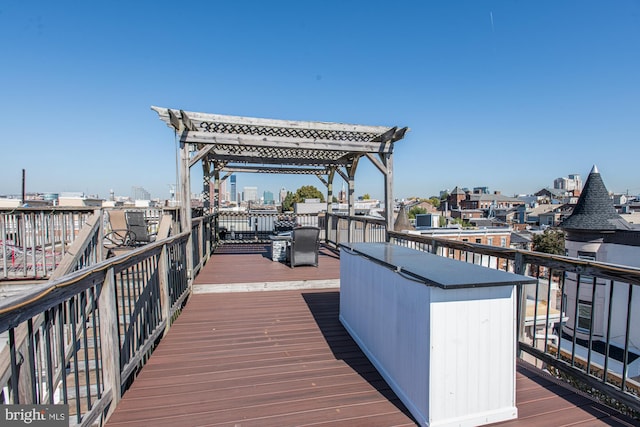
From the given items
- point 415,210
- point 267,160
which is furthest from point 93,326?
point 415,210

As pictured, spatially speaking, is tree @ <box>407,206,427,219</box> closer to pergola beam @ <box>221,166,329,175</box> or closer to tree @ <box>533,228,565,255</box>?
tree @ <box>533,228,565,255</box>

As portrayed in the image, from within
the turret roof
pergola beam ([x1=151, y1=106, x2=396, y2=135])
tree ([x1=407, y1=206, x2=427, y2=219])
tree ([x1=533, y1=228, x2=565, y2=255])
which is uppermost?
pergola beam ([x1=151, y1=106, x2=396, y2=135])

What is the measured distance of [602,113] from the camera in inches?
685

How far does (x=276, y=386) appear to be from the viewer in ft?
7.36

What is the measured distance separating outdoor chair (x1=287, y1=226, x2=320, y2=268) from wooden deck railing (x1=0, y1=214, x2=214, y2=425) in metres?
2.38

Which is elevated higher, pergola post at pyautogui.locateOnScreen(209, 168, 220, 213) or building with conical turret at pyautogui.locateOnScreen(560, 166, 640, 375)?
pergola post at pyautogui.locateOnScreen(209, 168, 220, 213)

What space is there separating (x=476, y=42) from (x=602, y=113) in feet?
41.0

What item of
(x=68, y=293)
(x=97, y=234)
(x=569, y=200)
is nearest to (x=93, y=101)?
(x=97, y=234)

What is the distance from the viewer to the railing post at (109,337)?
188 cm

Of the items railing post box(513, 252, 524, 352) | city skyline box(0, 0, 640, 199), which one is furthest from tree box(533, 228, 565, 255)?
railing post box(513, 252, 524, 352)

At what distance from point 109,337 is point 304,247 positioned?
4320mm

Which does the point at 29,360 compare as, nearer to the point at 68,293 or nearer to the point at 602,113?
the point at 68,293

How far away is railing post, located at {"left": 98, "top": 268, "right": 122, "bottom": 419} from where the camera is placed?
1.88 metres

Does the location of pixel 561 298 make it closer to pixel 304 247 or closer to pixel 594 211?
pixel 304 247
